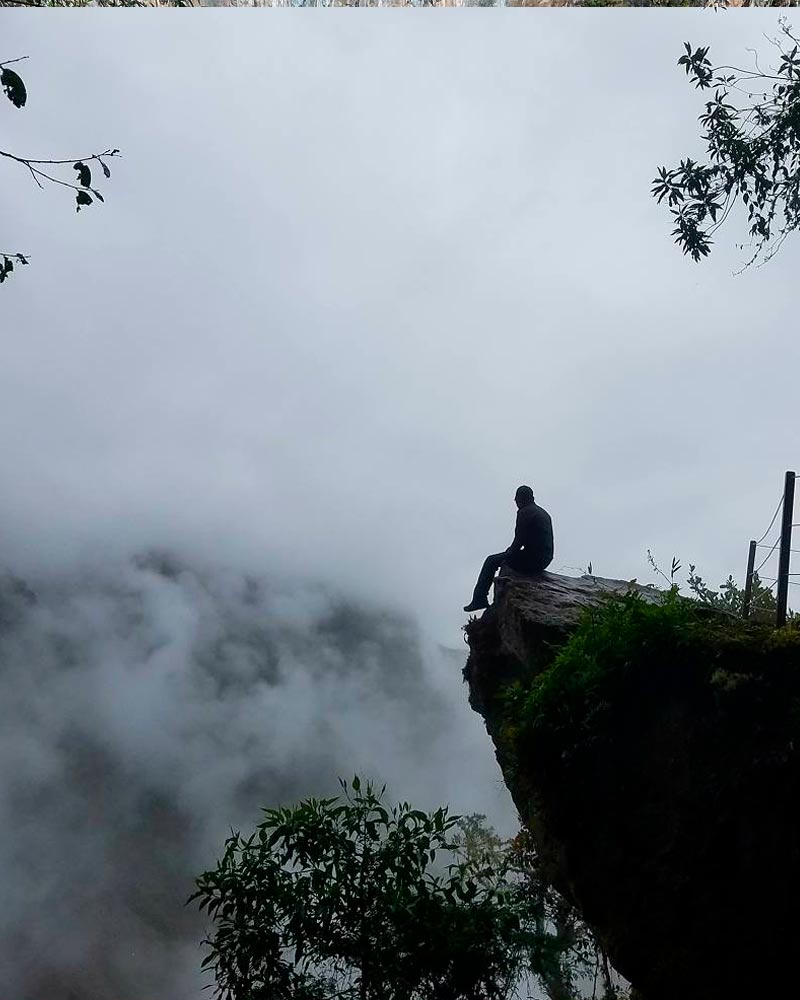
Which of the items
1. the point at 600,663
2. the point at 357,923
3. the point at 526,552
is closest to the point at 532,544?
the point at 526,552

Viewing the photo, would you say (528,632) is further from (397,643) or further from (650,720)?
(397,643)

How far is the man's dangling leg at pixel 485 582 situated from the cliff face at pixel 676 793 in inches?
116

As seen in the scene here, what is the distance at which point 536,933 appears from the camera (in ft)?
19.5

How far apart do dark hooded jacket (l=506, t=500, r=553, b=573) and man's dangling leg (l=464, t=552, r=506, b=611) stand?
19 centimetres

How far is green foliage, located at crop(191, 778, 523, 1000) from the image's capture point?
5.62m

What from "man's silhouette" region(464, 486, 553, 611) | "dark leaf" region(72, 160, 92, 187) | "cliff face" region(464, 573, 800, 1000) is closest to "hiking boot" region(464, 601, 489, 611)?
"man's silhouette" region(464, 486, 553, 611)

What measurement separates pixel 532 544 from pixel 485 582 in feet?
2.61

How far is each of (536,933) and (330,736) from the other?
10.5m

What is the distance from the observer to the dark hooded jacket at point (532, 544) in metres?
9.59

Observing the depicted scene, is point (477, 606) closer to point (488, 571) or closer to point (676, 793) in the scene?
point (488, 571)

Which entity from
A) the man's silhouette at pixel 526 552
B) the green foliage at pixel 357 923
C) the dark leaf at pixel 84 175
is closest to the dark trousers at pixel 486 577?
the man's silhouette at pixel 526 552

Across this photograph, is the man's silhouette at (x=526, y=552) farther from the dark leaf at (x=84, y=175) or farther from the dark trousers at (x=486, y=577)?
the dark leaf at (x=84, y=175)

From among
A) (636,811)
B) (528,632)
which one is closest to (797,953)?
(636,811)

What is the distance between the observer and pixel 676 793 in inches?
235
